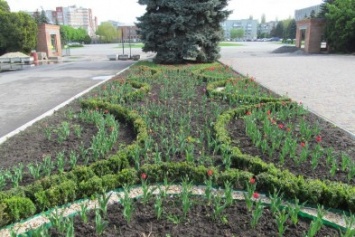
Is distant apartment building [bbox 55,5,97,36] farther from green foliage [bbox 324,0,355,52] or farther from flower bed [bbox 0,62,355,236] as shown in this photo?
flower bed [bbox 0,62,355,236]

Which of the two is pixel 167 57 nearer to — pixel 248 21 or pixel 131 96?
pixel 131 96

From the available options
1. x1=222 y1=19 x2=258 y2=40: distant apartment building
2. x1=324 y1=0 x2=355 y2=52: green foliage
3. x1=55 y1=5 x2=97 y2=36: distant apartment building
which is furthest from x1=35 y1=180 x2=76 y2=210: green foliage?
x1=55 y1=5 x2=97 y2=36: distant apartment building

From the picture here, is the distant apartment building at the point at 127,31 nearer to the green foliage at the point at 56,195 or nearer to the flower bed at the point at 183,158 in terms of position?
the flower bed at the point at 183,158

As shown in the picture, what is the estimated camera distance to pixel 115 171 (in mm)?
4086

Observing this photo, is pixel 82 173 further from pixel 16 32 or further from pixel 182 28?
pixel 16 32

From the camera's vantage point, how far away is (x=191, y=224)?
2.94m

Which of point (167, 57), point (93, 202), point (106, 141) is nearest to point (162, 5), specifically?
point (167, 57)

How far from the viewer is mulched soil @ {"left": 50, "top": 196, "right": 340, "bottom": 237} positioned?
2.80m

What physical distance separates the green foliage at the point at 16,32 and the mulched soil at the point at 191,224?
87.3 feet

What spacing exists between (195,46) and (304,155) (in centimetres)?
1409

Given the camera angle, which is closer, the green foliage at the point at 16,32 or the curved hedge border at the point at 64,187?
the curved hedge border at the point at 64,187

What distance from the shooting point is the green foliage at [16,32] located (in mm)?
25156

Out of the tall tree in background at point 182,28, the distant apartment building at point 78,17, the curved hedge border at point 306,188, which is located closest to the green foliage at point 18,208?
the curved hedge border at point 306,188

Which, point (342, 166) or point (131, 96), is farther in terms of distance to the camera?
point (131, 96)
